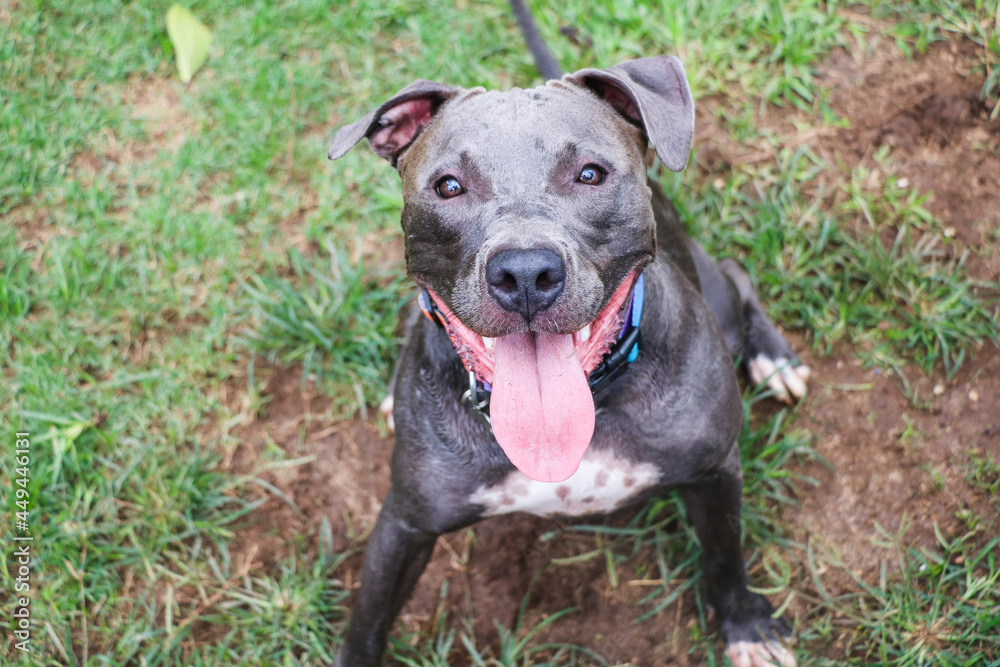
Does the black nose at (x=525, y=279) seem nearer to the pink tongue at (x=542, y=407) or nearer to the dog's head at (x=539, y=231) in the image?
the dog's head at (x=539, y=231)

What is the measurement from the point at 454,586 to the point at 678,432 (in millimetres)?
1526

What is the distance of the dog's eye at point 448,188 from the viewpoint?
2.74 m

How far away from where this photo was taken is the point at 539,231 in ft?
8.18

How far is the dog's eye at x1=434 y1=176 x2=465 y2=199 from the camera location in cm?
274

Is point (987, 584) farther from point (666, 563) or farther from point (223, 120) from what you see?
point (223, 120)

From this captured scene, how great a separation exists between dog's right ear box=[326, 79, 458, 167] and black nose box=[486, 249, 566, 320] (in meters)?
0.79

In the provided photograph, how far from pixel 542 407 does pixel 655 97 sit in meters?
1.10

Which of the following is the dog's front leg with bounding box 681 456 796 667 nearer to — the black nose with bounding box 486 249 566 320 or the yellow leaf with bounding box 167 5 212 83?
the black nose with bounding box 486 249 566 320

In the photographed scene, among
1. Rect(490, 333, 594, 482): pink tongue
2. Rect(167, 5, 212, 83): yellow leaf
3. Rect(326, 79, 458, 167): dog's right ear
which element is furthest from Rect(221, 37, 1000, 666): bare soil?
Rect(167, 5, 212, 83): yellow leaf

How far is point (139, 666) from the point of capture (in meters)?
3.89

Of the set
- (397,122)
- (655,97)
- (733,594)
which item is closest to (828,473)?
(733,594)

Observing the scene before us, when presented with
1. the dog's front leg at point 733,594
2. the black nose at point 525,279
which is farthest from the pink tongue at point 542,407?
the dog's front leg at point 733,594

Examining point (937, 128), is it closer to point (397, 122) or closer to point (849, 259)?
point (849, 259)

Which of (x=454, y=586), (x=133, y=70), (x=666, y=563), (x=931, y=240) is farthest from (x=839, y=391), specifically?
(x=133, y=70)
